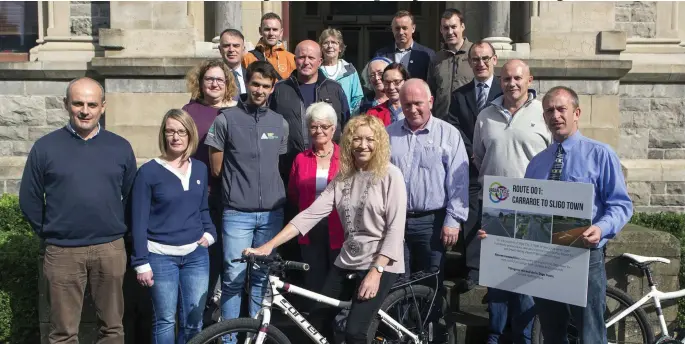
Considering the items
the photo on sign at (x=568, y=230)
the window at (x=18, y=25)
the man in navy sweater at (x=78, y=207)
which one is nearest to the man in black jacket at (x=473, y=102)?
the photo on sign at (x=568, y=230)

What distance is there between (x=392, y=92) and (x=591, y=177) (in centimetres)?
194

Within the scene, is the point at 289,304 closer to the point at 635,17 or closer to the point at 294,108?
the point at 294,108

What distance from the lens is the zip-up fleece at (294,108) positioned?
5.94m

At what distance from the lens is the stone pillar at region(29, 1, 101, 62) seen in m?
11.4

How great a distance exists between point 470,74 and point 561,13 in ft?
14.9

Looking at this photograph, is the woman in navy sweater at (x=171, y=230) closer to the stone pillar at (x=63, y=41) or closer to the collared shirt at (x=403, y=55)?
the collared shirt at (x=403, y=55)

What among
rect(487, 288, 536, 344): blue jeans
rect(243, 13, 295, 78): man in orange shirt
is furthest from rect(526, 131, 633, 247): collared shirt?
rect(243, 13, 295, 78): man in orange shirt

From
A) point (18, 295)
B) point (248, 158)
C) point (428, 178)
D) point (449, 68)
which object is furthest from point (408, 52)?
point (18, 295)

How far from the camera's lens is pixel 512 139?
5297mm

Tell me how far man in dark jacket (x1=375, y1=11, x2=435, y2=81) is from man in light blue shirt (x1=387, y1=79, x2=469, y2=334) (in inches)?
76.0

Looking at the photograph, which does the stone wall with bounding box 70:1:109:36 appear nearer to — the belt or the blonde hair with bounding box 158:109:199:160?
the blonde hair with bounding box 158:109:199:160

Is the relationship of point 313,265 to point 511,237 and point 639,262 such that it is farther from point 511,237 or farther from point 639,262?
point 639,262

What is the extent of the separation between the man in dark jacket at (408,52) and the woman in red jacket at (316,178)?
2098 millimetres

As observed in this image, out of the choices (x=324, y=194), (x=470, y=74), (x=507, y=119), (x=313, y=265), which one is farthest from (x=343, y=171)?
(x=470, y=74)
